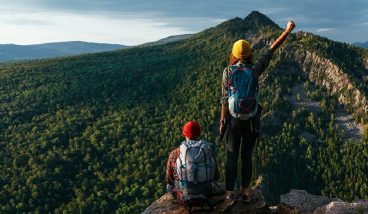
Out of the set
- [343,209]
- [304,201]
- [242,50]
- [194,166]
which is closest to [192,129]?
[194,166]

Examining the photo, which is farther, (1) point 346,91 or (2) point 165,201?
(1) point 346,91

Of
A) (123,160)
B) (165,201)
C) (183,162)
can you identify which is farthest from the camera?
(123,160)

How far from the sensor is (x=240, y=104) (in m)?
15.5

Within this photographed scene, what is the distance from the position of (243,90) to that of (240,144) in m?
2.69

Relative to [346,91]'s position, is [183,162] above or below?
above

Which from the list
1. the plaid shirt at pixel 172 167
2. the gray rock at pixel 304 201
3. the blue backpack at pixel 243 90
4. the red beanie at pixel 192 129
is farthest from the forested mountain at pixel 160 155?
the red beanie at pixel 192 129

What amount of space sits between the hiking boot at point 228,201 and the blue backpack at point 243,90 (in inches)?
111

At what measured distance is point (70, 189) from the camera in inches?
6240

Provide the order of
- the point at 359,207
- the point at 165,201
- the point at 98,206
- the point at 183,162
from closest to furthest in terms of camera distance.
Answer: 1. the point at 183,162
2. the point at 359,207
3. the point at 165,201
4. the point at 98,206

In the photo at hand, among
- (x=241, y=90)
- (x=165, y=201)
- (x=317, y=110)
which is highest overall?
(x=241, y=90)

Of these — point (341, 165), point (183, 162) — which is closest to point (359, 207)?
point (183, 162)

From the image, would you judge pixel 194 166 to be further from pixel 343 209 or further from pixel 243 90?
pixel 343 209

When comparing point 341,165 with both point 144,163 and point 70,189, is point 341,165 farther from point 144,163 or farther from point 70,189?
point 70,189

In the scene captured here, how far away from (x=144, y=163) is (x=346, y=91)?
9156 centimetres
